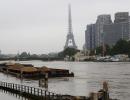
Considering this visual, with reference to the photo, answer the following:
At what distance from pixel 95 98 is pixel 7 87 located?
37.2m

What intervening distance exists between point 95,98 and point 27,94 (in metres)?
23.1

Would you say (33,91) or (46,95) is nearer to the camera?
(46,95)

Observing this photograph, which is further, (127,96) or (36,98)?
(127,96)

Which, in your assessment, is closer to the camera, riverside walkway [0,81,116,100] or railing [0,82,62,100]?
riverside walkway [0,81,116,100]

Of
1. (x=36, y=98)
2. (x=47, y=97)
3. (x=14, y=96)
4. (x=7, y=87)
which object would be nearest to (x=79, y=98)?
(x=47, y=97)

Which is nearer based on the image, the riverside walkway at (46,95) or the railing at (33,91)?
the riverside walkway at (46,95)

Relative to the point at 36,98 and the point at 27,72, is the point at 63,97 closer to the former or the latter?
the point at 36,98

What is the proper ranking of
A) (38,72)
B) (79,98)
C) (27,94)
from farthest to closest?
(38,72)
(27,94)
(79,98)

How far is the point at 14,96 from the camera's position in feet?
207

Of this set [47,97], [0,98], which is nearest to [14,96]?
[0,98]

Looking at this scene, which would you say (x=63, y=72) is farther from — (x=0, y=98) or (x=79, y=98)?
(x=79, y=98)

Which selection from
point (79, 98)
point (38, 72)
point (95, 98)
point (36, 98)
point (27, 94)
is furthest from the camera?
point (38, 72)

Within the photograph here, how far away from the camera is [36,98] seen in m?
54.4

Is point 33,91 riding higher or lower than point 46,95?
lower
